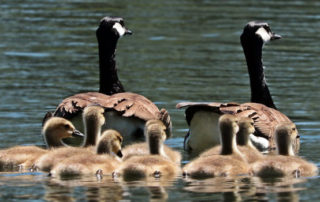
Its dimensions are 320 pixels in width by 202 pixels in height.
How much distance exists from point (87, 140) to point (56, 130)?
0.52 metres

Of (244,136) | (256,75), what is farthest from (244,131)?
(256,75)

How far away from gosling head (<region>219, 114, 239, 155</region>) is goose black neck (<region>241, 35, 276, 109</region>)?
3.55 meters

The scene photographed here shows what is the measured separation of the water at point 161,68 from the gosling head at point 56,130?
3.69 feet

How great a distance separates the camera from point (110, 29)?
61.2 ft

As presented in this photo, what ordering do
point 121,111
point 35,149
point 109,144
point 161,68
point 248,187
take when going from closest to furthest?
point 248,187 < point 109,144 < point 35,149 < point 121,111 < point 161,68

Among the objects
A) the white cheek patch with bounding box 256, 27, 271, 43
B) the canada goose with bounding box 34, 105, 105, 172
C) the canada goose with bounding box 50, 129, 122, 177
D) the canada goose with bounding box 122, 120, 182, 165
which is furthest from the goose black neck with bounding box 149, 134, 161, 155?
the white cheek patch with bounding box 256, 27, 271, 43

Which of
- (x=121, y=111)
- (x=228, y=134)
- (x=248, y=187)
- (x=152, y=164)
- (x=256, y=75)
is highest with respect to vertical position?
(x=256, y=75)

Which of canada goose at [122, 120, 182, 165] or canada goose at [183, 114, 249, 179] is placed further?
canada goose at [122, 120, 182, 165]

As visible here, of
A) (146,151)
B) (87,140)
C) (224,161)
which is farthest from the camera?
(87,140)

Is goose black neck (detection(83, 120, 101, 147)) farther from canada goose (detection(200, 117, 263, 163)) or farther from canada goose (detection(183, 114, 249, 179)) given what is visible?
canada goose (detection(183, 114, 249, 179))

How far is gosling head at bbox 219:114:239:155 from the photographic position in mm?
13546

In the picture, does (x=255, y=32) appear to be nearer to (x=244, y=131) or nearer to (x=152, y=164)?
(x=244, y=131)

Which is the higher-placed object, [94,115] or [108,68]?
[108,68]

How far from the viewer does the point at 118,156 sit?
13.8m
